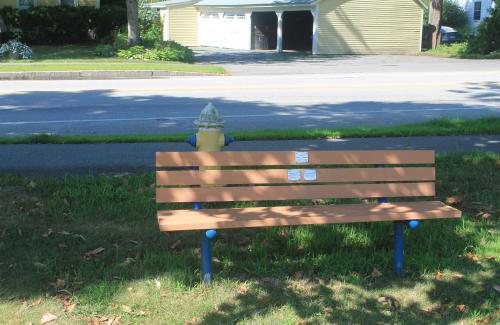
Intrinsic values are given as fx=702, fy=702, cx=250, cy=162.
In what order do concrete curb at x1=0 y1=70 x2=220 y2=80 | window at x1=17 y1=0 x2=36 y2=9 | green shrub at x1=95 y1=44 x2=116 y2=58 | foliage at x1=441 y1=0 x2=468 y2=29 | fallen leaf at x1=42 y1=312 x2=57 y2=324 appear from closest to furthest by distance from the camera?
fallen leaf at x1=42 y1=312 x2=57 y2=324, concrete curb at x1=0 y1=70 x2=220 y2=80, green shrub at x1=95 y1=44 x2=116 y2=58, window at x1=17 y1=0 x2=36 y2=9, foliage at x1=441 y1=0 x2=468 y2=29

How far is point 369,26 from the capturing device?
36.9 metres

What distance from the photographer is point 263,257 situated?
18.0 ft

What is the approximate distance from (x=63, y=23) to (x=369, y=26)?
15.8 meters

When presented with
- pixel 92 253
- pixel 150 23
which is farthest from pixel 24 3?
pixel 92 253

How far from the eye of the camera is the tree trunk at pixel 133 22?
26.5 metres

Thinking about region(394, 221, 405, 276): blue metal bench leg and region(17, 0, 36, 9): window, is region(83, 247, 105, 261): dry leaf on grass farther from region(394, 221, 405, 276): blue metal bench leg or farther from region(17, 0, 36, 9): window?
region(17, 0, 36, 9): window

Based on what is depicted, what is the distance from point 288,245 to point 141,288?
137cm

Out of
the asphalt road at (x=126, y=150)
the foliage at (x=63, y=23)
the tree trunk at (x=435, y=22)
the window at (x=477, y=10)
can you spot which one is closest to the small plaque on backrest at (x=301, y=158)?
the asphalt road at (x=126, y=150)

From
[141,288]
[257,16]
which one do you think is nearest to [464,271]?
[141,288]

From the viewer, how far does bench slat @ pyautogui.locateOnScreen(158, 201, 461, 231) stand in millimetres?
4871

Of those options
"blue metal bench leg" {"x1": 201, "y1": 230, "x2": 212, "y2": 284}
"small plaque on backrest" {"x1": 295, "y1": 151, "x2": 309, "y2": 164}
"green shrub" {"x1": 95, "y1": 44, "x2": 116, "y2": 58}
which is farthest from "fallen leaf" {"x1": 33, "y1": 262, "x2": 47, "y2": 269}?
"green shrub" {"x1": 95, "y1": 44, "x2": 116, "y2": 58}

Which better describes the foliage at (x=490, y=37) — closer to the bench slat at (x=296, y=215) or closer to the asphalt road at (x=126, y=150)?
the asphalt road at (x=126, y=150)

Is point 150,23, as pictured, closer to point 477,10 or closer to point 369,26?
point 369,26

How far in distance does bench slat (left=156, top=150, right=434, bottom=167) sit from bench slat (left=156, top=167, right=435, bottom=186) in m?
0.07
